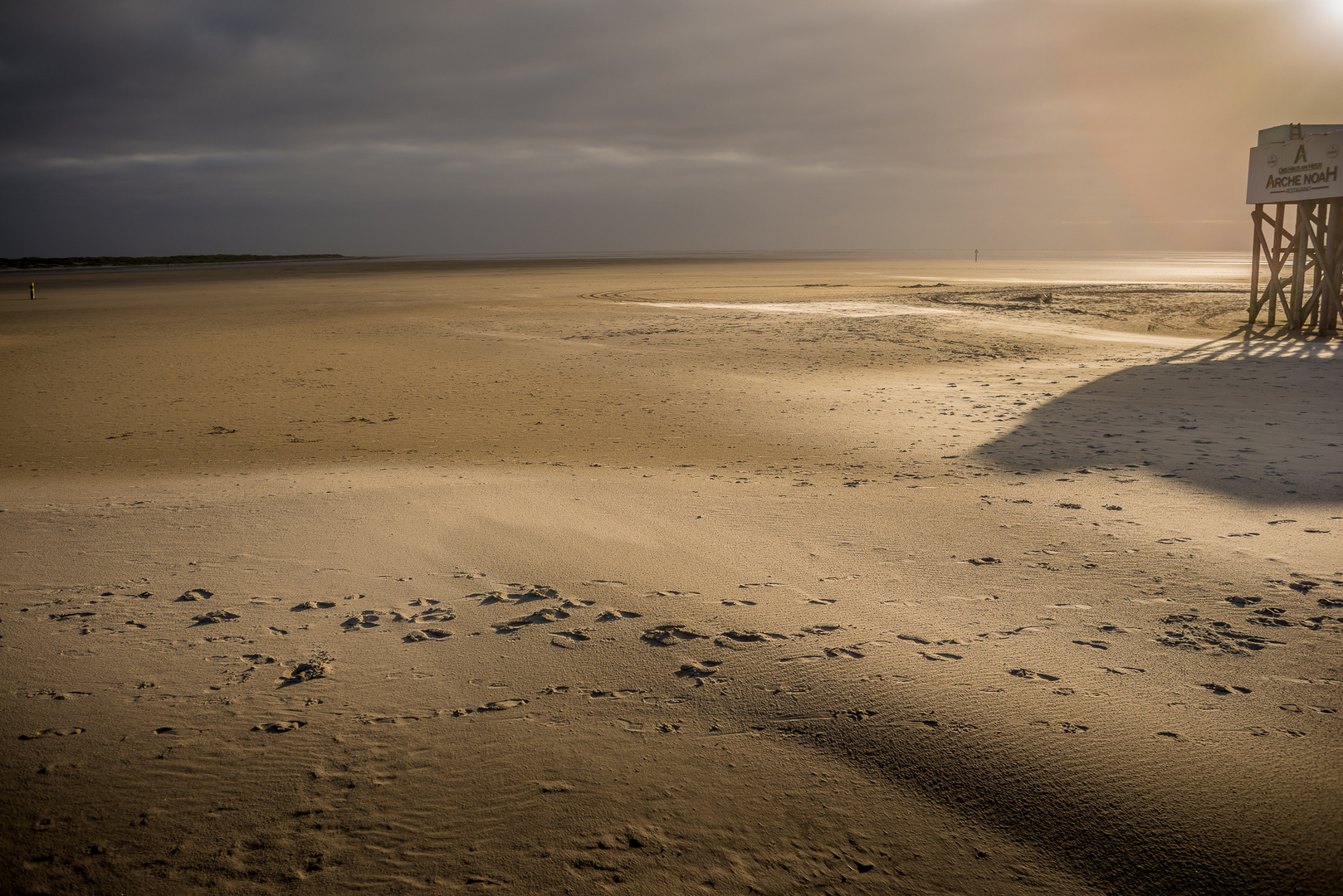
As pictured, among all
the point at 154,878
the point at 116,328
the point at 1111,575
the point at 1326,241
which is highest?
the point at 1326,241

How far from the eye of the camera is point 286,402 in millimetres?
11461

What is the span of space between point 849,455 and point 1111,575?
3429 millimetres

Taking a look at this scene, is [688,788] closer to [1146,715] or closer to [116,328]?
[1146,715]

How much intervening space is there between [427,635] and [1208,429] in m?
8.44

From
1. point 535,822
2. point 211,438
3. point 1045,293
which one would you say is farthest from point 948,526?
point 1045,293

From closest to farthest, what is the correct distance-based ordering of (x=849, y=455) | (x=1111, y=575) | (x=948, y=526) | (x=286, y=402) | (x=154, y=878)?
(x=154, y=878) < (x=1111, y=575) < (x=948, y=526) < (x=849, y=455) < (x=286, y=402)

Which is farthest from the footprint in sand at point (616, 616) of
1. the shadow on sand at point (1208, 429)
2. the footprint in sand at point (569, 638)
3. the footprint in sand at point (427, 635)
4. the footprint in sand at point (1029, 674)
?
the shadow on sand at point (1208, 429)

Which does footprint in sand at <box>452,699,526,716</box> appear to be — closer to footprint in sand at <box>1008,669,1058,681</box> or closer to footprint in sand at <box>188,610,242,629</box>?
footprint in sand at <box>188,610,242,629</box>

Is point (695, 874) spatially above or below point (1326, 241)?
below

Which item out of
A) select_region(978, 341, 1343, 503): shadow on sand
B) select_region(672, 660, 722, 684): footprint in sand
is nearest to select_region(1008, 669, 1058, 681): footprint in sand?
select_region(672, 660, 722, 684): footprint in sand

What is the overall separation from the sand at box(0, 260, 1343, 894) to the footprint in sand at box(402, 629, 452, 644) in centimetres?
3

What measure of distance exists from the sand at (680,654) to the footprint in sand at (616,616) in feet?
0.09

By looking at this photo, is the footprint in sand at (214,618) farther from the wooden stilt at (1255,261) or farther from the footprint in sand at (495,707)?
the wooden stilt at (1255,261)

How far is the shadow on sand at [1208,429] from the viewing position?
7090mm
